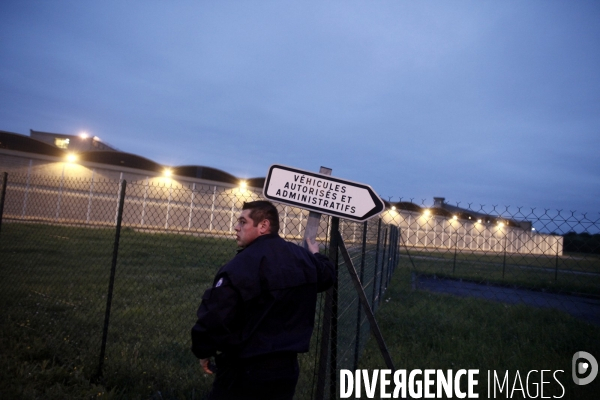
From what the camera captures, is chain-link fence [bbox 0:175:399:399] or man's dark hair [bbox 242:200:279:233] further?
chain-link fence [bbox 0:175:399:399]

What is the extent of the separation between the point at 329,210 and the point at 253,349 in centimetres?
102

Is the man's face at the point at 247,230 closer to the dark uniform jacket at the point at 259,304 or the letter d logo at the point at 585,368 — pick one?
the dark uniform jacket at the point at 259,304

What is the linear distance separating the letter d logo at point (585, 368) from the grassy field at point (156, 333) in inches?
5.4

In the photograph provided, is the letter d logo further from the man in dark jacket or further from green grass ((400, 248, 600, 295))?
the man in dark jacket

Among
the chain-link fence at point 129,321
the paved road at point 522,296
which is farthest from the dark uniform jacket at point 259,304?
the paved road at point 522,296

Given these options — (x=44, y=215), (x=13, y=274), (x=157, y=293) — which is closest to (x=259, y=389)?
(x=157, y=293)

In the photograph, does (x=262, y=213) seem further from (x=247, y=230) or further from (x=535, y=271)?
(x=535, y=271)

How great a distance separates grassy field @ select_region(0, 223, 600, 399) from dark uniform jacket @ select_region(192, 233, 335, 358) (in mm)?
1454

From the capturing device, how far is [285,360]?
2.14 m

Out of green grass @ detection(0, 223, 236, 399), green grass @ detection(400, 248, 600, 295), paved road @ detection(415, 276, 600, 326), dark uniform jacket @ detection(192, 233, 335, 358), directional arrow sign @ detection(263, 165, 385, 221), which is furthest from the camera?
paved road @ detection(415, 276, 600, 326)

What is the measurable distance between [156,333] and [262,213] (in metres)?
3.97

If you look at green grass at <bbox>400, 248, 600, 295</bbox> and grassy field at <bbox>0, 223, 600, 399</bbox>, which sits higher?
green grass at <bbox>400, 248, 600, 295</bbox>

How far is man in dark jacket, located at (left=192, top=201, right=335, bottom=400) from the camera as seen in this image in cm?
194

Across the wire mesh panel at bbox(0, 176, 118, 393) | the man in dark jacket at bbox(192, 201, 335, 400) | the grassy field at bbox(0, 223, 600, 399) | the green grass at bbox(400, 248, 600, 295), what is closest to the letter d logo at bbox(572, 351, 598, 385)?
the grassy field at bbox(0, 223, 600, 399)
